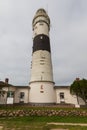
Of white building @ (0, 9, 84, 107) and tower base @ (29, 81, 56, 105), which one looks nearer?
tower base @ (29, 81, 56, 105)

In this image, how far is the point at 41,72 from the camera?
101ft

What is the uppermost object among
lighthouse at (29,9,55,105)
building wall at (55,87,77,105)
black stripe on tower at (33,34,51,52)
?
black stripe on tower at (33,34,51,52)

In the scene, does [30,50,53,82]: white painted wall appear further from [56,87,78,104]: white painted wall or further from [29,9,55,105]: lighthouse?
[56,87,78,104]: white painted wall

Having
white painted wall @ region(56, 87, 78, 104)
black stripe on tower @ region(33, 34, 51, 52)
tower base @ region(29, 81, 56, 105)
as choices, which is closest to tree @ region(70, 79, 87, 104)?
white painted wall @ region(56, 87, 78, 104)

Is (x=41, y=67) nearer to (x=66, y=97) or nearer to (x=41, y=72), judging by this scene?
(x=41, y=72)

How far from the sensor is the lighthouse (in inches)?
1195

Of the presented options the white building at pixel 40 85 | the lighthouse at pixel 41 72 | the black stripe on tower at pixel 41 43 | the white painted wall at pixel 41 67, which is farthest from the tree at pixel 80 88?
the black stripe on tower at pixel 41 43

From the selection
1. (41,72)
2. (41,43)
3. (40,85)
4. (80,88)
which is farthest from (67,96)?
(41,43)

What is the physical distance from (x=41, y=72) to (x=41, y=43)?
6677 mm

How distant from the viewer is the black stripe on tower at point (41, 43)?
3297cm

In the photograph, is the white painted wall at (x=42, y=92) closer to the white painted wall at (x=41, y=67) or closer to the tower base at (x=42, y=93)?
the tower base at (x=42, y=93)

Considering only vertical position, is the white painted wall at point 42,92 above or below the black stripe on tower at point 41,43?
below

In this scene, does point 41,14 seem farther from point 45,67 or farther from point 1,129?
point 1,129

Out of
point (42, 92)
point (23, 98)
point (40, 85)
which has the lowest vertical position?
point (23, 98)
